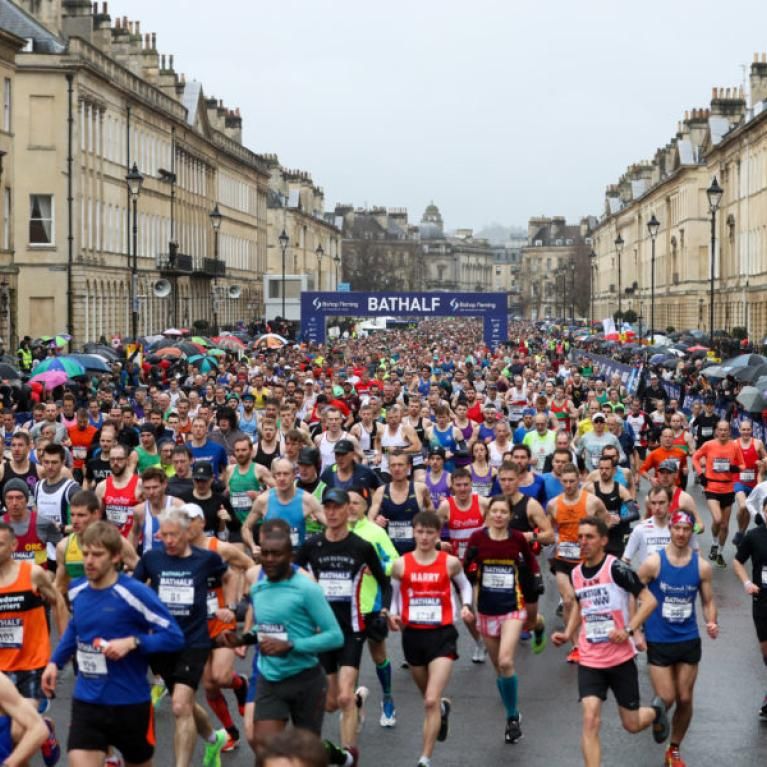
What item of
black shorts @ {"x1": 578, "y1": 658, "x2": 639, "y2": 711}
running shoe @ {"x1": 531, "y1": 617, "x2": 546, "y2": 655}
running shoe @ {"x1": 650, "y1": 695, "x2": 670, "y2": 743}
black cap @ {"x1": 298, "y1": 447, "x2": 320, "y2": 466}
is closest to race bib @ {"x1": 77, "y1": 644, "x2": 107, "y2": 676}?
black shorts @ {"x1": 578, "y1": 658, "x2": 639, "y2": 711}

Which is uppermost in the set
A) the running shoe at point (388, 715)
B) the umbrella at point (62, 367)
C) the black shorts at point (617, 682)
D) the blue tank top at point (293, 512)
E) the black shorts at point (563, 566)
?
the umbrella at point (62, 367)

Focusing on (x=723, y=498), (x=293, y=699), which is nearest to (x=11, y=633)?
(x=293, y=699)

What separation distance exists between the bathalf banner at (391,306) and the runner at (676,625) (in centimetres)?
5737

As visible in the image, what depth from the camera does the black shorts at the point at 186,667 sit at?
8859 millimetres

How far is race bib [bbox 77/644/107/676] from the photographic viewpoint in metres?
7.75

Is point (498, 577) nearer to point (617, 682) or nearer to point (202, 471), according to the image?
point (617, 682)

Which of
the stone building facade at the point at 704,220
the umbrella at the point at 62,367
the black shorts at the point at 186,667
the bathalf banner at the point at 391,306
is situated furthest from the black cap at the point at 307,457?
the stone building facade at the point at 704,220

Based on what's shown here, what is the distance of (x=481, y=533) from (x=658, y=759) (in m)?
1.90

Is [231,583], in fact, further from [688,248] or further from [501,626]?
[688,248]

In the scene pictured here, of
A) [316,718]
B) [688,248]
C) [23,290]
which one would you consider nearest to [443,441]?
[316,718]

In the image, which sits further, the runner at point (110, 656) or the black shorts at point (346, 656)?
the black shorts at point (346, 656)

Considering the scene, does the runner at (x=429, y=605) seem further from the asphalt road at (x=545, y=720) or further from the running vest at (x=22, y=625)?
the running vest at (x=22, y=625)

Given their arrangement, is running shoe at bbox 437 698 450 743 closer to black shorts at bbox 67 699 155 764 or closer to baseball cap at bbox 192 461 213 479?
black shorts at bbox 67 699 155 764

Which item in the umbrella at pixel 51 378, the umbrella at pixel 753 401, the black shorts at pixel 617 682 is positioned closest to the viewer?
the black shorts at pixel 617 682
